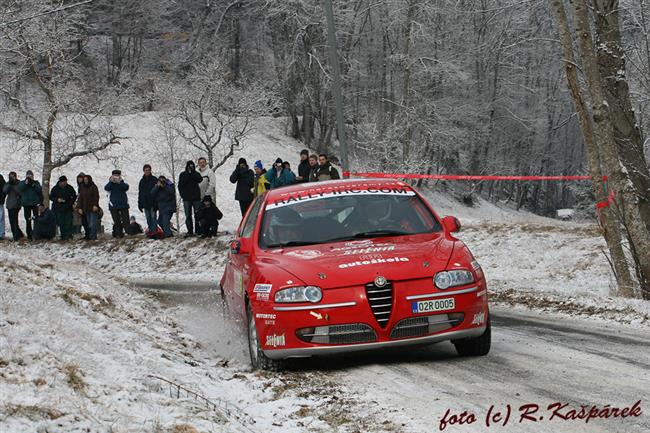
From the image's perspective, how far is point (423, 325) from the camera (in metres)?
7.79

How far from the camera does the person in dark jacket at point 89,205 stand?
26.3 m

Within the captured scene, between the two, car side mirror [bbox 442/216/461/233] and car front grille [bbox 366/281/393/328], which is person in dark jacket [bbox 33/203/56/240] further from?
car front grille [bbox 366/281/393/328]

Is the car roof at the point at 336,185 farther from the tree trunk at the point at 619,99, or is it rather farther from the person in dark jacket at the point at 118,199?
the person in dark jacket at the point at 118,199

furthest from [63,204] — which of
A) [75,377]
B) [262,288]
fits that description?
[75,377]

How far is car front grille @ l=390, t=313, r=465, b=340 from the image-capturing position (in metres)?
7.75

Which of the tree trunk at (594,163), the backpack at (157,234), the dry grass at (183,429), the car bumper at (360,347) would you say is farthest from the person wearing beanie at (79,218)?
the dry grass at (183,429)

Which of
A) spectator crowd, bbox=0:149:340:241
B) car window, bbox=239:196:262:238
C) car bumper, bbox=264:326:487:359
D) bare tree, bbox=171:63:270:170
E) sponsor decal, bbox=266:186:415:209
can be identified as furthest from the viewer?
bare tree, bbox=171:63:270:170

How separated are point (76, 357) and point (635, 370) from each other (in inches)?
171

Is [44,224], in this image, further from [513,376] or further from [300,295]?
[513,376]

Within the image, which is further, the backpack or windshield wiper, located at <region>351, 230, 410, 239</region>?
the backpack

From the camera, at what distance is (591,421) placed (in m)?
5.60

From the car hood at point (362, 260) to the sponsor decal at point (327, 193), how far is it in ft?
A: 3.30

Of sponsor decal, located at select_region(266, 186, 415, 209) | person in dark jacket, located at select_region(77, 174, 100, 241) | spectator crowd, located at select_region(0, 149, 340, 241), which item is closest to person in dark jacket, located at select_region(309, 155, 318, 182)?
spectator crowd, located at select_region(0, 149, 340, 241)

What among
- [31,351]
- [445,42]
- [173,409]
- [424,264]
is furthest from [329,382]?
[445,42]
